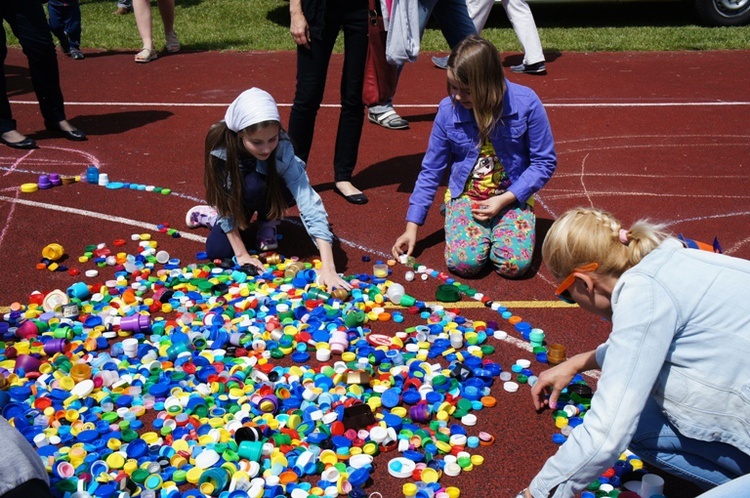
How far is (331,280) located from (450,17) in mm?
3141

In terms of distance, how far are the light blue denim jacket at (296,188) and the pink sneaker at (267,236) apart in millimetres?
339

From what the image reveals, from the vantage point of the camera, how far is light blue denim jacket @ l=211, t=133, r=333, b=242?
4.76 metres

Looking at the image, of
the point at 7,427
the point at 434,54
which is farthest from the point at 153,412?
the point at 434,54

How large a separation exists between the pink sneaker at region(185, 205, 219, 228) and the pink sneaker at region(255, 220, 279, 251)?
53 centimetres

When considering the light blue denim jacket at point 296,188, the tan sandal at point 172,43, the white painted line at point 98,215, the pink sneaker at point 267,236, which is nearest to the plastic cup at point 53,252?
the white painted line at point 98,215

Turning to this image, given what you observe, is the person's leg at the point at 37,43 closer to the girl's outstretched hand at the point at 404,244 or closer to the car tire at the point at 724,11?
the girl's outstretched hand at the point at 404,244

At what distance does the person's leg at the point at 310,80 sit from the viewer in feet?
18.2

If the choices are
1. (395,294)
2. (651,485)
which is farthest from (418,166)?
(651,485)

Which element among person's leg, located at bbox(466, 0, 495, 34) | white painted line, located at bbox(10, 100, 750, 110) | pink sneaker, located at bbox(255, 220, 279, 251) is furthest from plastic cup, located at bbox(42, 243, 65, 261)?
person's leg, located at bbox(466, 0, 495, 34)

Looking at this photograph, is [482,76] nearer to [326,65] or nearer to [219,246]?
[326,65]

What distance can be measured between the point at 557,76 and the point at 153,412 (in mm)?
7732

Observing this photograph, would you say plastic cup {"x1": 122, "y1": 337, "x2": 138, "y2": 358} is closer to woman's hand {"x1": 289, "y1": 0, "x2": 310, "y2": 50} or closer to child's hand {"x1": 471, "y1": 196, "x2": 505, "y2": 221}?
child's hand {"x1": 471, "y1": 196, "x2": 505, "y2": 221}

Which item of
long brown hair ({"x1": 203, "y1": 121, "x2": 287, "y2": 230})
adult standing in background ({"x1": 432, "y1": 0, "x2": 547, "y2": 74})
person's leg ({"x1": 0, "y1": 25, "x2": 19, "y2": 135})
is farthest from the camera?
adult standing in background ({"x1": 432, "y1": 0, "x2": 547, "y2": 74})

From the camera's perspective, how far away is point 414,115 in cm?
839
